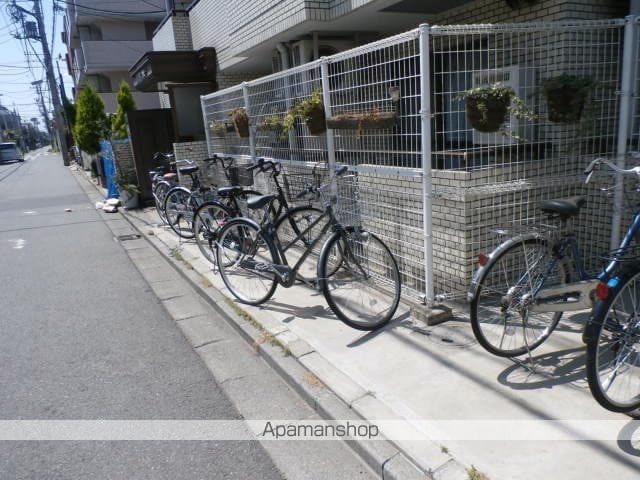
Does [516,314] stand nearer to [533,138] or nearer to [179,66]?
[533,138]

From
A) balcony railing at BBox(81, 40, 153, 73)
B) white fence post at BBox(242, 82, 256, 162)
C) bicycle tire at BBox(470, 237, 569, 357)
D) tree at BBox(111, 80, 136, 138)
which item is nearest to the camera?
bicycle tire at BBox(470, 237, 569, 357)

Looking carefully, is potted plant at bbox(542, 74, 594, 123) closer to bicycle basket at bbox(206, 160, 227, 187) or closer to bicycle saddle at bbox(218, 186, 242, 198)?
bicycle saddle at bbox(218, 186, 242, 198)

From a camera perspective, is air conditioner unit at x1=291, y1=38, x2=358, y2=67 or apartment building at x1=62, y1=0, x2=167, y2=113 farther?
apartment building at x1=62, y1=0, x2=167, y2=113

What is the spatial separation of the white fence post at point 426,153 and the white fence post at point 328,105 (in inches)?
51.3

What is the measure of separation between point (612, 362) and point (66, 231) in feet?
32.5

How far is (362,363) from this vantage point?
3.40m

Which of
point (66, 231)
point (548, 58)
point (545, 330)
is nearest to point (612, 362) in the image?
point (545, 330)

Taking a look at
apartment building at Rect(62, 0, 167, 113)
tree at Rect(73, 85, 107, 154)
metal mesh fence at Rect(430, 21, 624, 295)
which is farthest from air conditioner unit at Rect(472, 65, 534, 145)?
apartment building at Rect(62, 0, 167, 113)

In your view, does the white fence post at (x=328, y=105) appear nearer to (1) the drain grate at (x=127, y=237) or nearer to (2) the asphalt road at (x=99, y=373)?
(2) the asphalt road at (x=99, y=373)

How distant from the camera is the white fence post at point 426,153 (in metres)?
3.35

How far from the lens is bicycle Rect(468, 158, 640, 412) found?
97.4 inches

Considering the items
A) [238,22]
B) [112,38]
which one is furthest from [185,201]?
[112,38]

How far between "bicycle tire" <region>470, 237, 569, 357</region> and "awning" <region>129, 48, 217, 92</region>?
10254mm

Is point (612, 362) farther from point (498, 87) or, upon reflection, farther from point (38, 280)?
point (38, 280)
